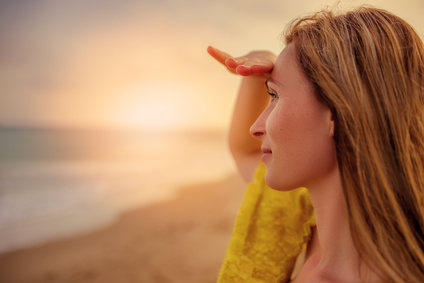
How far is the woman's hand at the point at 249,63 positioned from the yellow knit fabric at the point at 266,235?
0.50 metres

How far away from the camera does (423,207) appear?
1.00 metres

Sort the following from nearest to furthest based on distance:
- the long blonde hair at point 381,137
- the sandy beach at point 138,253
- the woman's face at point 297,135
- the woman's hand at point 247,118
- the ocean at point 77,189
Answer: the long blonde hair at point 381,137 < the woman's face at point 297,135 < the woman's hand at point 247,118 < the sandy beach at point 138,253 < the ocean at point 77,189

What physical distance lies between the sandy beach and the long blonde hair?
10.2 ft

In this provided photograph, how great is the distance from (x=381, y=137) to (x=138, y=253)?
408 cm

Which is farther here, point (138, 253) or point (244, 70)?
point (138, 253)

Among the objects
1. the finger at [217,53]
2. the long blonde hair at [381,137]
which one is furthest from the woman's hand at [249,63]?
the long blonde hair at [381,137]

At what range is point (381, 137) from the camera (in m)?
1.00

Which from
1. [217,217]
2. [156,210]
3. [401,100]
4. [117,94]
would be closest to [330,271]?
[401,100]

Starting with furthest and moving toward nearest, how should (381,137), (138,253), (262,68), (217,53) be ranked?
(138,253), (217,53), (262,68), (381,137)

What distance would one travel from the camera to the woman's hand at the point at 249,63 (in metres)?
1.25

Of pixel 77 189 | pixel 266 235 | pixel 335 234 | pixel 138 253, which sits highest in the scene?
pixel 335 234

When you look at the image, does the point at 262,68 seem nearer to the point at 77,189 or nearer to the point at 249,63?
the point at 249,63

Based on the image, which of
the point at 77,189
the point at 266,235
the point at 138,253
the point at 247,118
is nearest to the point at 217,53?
the point at 247,118

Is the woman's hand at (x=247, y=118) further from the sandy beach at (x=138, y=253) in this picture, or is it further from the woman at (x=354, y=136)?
the sandy beach at (x=138, y=253)
